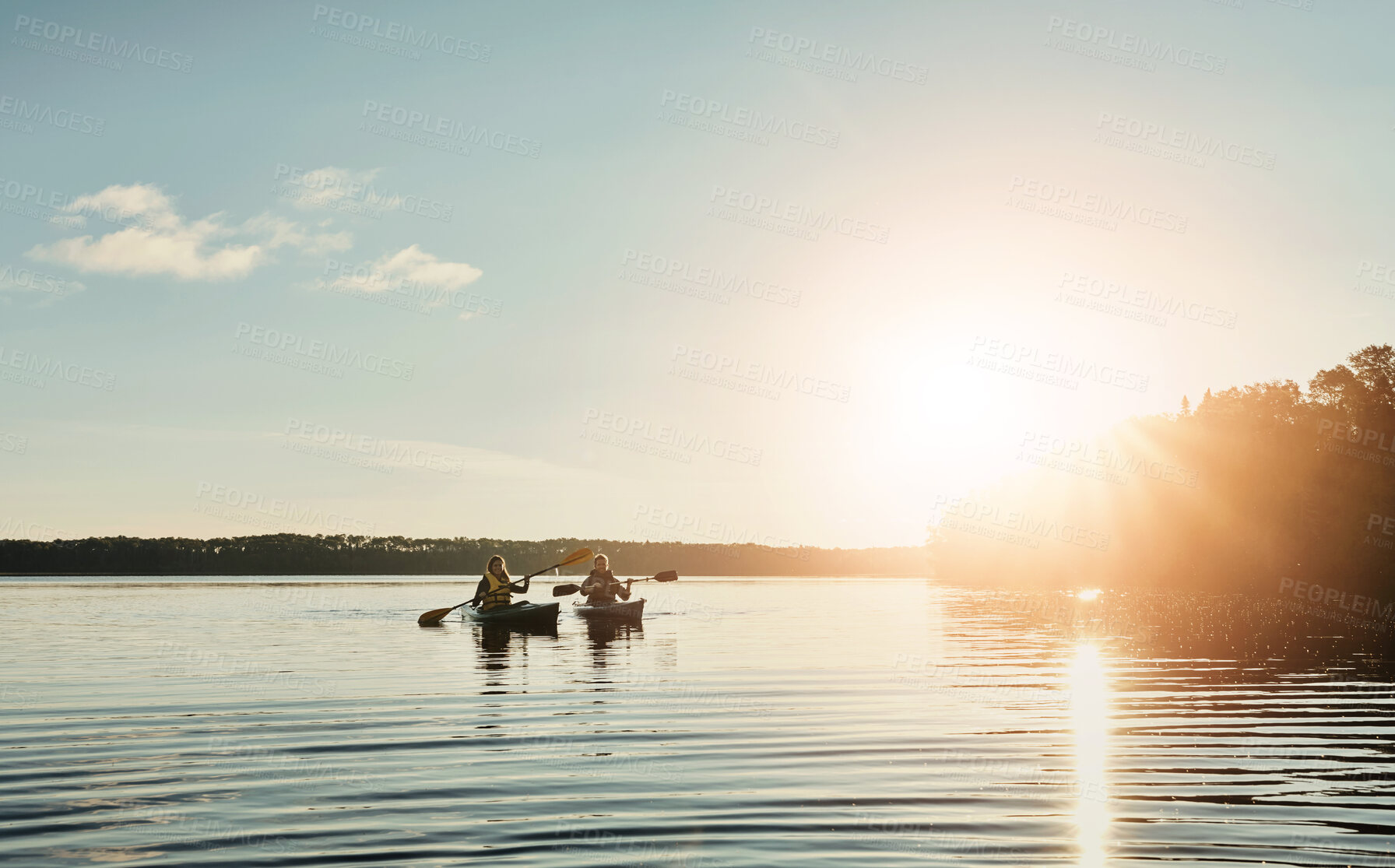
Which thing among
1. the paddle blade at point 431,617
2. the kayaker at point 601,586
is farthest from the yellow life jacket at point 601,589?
the paddle blade at point 431,617

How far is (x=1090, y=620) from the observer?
Answer: 4309cm

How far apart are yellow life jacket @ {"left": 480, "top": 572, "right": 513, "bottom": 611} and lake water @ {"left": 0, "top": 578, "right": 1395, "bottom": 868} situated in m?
7.51

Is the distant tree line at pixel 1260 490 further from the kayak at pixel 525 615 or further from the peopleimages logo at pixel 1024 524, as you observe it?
the kayak at pixel 525 615

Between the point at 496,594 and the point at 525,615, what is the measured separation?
61.9 inches

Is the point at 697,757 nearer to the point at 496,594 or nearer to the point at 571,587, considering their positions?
the point at 496,594

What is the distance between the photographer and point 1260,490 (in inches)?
2633

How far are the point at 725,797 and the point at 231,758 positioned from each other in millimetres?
6394

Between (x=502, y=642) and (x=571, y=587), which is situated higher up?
(x=571, y=587)

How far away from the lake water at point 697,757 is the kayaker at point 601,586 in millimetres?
10042

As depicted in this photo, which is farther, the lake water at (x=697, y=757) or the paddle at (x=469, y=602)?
the paddle at (x=469, y=602)

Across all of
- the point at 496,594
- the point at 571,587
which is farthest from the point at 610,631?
the point at 496,594

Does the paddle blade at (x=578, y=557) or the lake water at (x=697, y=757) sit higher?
the paddle blade at (x=578, y=557)

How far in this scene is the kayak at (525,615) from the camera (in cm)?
3406

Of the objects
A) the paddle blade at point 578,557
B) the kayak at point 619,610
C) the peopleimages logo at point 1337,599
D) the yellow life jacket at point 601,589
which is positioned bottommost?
the peopleimages logo at point 1337,599
